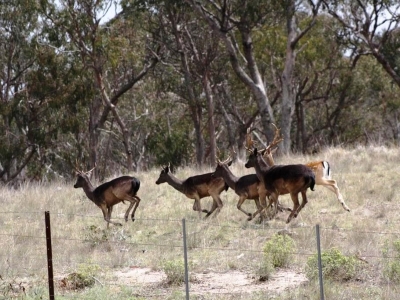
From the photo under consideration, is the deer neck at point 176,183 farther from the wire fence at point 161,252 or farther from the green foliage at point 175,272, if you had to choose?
the green foliage at point 175,272

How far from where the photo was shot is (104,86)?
37438mm

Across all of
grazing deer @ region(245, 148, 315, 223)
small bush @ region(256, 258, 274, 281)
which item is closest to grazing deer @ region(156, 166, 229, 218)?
grazing deer @ region(245, 148, 315, 223)

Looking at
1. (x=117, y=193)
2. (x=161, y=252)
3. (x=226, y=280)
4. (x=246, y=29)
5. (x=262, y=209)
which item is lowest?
(x=226, y=280)

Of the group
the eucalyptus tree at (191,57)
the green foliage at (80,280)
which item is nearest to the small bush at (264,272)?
the green foliage at (80,280)

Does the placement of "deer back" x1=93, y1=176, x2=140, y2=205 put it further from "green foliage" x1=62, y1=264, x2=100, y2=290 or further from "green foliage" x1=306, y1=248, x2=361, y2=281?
"green foliage" x1=306, y1=248, x2=361, y2=281

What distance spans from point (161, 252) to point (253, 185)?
3.17m

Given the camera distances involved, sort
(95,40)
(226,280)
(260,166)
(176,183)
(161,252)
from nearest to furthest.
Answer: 1. (226,280)
2. (161,252)
3. (260,166)
4. (176,183)
5. (95,40)

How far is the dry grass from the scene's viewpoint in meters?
12.8

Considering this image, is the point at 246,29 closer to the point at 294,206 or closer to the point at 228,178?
the point at 228,178

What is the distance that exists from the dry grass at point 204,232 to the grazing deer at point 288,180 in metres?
0.56

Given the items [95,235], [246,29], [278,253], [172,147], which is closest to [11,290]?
[278,253]

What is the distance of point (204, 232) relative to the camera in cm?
1602

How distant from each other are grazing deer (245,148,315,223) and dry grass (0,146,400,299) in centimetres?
56

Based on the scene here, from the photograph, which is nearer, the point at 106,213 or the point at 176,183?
the point at 106,213
